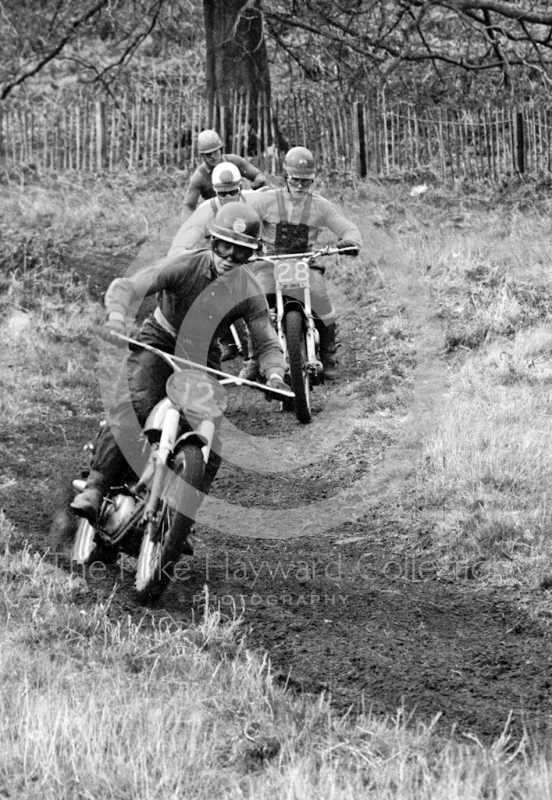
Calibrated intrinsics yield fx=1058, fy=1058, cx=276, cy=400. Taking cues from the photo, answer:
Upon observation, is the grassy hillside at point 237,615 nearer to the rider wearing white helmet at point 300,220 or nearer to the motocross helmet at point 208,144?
the rider wearing white helmet at point 300,220

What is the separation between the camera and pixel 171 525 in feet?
18.1

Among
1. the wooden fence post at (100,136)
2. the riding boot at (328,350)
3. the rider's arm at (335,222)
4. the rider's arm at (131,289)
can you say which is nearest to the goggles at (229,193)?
the rider's arm at (335,222)

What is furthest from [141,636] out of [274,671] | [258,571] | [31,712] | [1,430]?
[1,430]

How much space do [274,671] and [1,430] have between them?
15.7ft

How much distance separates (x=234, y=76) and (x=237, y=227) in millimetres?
12599

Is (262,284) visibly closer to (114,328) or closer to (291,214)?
(291,214)

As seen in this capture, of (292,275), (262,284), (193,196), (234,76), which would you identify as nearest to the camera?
(292,275)

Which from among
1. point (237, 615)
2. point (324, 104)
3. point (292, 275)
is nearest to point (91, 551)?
point (237, 615)

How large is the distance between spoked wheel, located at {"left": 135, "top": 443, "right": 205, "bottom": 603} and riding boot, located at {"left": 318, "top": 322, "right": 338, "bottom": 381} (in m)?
4.19

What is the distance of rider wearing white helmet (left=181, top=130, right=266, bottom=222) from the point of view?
38.5 ft

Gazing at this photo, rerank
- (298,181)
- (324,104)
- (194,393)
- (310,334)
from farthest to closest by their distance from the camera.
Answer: (324,104)
(298,181)
(310,334)
(194,393)

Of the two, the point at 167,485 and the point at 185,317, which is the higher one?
the point at 185,317

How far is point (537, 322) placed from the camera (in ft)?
35.2

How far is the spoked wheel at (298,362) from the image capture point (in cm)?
877
